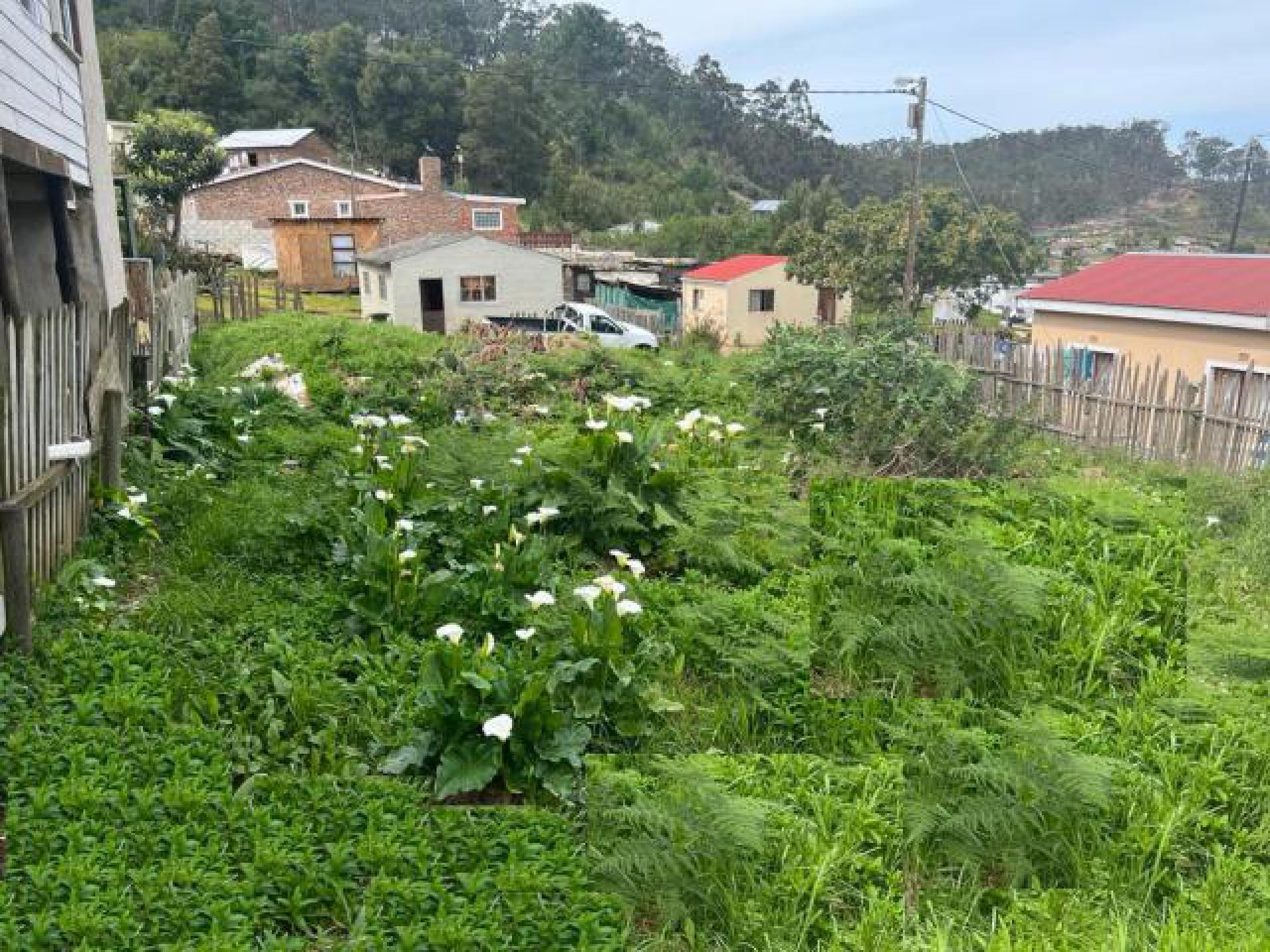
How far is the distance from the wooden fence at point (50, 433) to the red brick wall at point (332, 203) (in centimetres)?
3398

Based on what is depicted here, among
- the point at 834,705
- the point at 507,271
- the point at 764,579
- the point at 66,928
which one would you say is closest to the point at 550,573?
the point at 764,579

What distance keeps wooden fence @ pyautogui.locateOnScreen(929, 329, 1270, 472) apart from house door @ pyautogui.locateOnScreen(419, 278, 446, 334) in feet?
56.7

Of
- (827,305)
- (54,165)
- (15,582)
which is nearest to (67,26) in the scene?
(54,165)

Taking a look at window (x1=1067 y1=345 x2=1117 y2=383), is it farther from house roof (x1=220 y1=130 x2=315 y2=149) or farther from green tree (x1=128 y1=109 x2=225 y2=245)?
house roof (x1=220 y1=130 x2=315 y2=149)

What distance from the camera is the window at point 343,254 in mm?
35719

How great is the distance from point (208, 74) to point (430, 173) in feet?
99.3

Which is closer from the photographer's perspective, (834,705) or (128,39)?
(834,705)

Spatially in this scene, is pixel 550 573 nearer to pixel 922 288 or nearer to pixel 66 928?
pixel 66 928

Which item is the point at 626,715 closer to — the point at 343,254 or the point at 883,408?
the point at 883,408

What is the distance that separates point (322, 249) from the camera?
35.5 meters

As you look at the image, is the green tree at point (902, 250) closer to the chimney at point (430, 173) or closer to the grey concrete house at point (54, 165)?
the chimney at point (430, 173)

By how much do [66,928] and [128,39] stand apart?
69747 millimetres

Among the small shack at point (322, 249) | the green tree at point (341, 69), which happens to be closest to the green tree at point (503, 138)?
the green tree at point (341, 69)

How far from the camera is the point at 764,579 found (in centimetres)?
593
